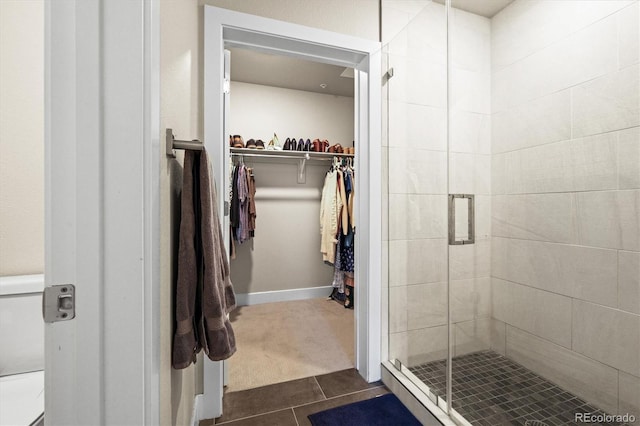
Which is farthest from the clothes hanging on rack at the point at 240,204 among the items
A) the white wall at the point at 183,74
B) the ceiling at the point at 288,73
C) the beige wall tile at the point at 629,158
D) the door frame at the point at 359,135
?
the beige wall tile at the point at 629,158

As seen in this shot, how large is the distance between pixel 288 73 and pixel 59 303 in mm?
2932

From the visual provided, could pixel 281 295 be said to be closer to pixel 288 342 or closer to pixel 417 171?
pixel 288 342

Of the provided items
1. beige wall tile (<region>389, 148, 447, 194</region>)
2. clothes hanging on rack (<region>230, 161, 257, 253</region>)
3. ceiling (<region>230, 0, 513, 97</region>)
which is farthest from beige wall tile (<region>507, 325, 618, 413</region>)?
ceiling (<region>230, 0, 513, 97</region>)

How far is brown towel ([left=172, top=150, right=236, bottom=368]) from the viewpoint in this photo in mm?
811

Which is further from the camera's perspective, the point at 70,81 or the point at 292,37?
the point at 292,37

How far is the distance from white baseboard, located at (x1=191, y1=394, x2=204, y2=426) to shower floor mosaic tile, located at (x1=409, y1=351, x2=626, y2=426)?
3.88ft

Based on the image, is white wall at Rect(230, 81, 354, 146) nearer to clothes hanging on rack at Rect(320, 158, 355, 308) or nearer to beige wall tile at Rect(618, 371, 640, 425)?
clothes hanging on rack at Rect(320, 158, 355, 308)

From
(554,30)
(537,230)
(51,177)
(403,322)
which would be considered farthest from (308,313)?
(554,30)

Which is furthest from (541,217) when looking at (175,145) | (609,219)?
(175,145)

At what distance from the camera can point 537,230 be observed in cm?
154

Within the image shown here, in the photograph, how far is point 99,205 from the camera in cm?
54

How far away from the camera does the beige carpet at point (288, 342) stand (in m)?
1.79

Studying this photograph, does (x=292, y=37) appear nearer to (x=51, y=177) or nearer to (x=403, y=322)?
(x=51, y=177)

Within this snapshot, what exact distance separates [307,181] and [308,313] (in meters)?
1.57
